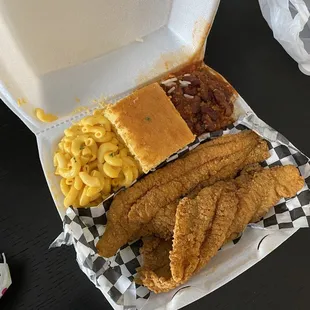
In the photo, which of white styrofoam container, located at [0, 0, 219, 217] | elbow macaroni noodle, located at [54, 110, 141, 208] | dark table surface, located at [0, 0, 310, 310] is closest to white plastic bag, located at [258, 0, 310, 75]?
dark table surface, located at [0, 0, 310, 310]

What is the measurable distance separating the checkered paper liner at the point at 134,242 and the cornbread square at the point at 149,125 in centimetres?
7

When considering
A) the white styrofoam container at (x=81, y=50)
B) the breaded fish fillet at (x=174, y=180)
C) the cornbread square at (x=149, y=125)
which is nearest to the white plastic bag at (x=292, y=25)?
the white styrofoam container at (x=81, y=50)

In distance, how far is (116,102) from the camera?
128 centimetres

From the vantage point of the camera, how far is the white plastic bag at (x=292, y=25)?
Result: 1378mm

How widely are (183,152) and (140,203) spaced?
0.72 feet

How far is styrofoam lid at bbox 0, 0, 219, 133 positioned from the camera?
1.17m

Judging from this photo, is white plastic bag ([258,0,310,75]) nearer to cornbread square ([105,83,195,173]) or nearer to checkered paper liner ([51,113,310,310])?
checkered paper liner ([51,113,310,310])

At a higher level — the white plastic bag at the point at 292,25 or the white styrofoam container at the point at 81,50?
the white styrofoam container at the point at 81,50

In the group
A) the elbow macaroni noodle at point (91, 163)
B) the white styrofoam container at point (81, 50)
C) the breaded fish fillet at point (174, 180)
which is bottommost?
the breaded fish fillet at point (174, 180)

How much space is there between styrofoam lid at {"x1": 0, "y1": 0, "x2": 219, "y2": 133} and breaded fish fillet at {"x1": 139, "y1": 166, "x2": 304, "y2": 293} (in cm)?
44

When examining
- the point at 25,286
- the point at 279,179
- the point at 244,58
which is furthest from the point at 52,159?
the point at 244,58

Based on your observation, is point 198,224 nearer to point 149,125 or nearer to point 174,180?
point 174,180

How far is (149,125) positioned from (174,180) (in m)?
0.17

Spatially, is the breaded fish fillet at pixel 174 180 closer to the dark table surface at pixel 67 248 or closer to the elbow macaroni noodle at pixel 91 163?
the elbow macaroni noodle at pixel 91 163
